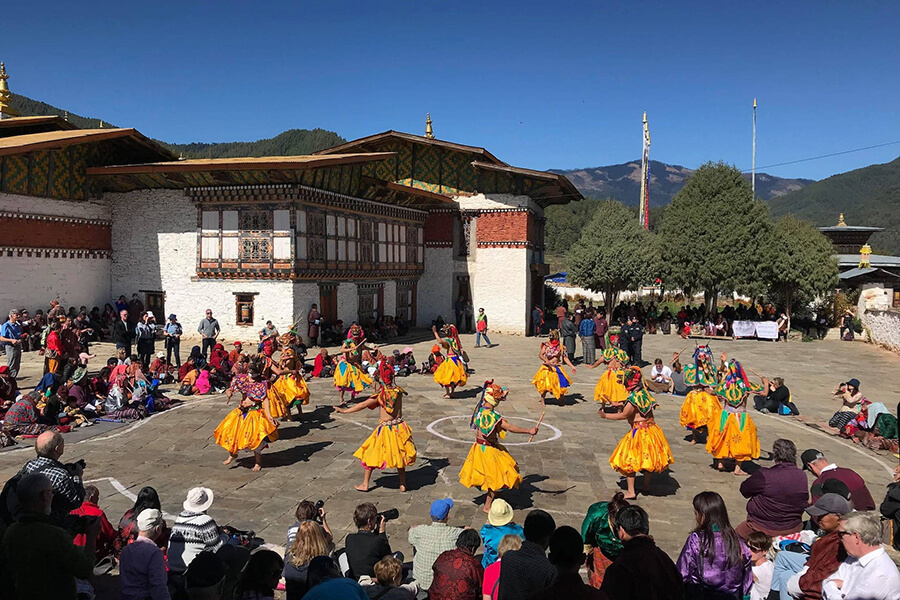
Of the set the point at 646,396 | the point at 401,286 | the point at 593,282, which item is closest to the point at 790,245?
the point at 593,282

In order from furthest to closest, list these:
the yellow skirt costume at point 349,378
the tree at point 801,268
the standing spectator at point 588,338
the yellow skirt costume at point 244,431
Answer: the tree at point 801,268 < the standing spectator at point 588,338 < the yellow skirt costume at point 349,378 < the yellow skirt costume at point 244,431

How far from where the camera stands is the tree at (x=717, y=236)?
35.1m

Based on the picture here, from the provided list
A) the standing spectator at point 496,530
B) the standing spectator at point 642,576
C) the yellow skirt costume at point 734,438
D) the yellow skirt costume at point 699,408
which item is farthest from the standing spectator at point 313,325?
the standing spectator at point 642,576

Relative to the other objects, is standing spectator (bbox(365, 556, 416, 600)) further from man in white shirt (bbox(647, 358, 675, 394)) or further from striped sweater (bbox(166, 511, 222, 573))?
man in white shirt (bbox(647, 358, 675, 394))

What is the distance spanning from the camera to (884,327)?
3189 centimetres

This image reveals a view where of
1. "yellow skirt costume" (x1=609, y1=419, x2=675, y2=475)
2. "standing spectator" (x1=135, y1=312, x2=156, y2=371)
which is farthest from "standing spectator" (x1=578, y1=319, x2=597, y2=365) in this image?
"standing spectator" (x1=135, y1=312, x2=156, y2=371)

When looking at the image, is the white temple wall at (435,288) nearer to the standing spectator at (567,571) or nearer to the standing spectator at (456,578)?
the standing spectator at (456,578)

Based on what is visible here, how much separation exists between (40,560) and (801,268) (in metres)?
37.8

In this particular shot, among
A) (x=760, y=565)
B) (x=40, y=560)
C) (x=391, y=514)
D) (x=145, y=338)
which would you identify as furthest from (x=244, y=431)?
(x=145, y=338)

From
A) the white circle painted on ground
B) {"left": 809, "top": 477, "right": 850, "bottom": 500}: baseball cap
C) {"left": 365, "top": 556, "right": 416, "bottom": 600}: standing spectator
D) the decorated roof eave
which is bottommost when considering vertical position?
the white circle painted on ground

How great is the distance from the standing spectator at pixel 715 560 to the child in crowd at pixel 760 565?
2.30 feet

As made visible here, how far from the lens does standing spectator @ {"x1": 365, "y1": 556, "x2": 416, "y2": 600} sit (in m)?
5.22

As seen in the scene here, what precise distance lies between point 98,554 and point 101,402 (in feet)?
26.7

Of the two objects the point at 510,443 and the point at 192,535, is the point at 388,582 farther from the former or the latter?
the point at 510,443
